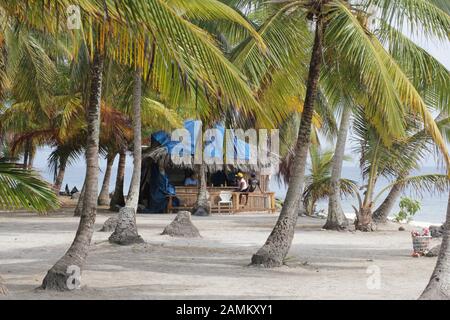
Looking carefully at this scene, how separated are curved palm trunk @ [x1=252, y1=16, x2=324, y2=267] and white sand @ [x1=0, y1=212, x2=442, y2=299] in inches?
11.1

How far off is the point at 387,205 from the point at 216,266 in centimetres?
1181

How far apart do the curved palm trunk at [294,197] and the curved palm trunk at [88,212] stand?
3272 millimetres

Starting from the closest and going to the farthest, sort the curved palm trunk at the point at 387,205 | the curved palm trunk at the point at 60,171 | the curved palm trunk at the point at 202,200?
the curved palm trunk at the point at 387,205, the curved palm trunk at the point at 202,200, the curved palm trunk at the point at 60,171

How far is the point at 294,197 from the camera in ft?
39.3

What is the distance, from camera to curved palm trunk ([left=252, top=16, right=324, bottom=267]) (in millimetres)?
11836

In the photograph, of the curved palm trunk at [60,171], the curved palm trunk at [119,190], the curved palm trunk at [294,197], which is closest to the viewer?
the curved palm trunk at [294,197]

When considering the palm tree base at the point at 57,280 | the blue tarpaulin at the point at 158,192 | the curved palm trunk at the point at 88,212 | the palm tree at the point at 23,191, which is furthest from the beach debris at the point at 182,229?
the blue tarpaulin at the point at 158,192

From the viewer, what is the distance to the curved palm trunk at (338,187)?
20.2 meters

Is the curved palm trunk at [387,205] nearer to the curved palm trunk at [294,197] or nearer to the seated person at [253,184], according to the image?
the seated person at [253,184]

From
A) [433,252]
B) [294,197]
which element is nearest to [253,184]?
[433,252]

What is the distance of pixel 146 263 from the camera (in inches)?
477

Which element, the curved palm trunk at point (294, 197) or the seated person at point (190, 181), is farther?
the seated person at point (190, 181)
